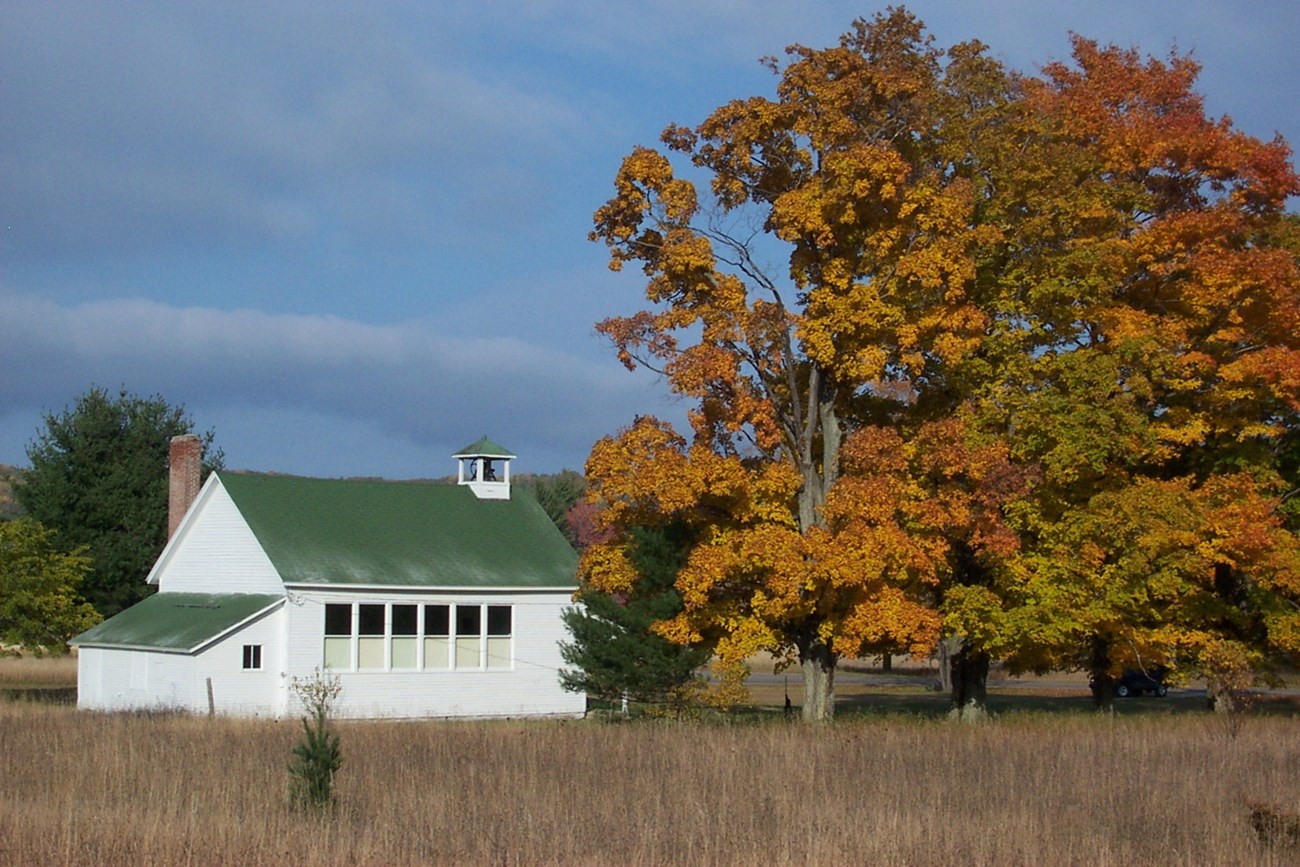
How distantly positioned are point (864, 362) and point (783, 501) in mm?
3103

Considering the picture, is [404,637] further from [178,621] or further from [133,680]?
[133,680]

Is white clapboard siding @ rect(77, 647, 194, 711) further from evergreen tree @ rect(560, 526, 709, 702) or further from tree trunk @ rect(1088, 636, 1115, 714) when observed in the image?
tree trunk @ rect(1088, 636, 1115, 714)

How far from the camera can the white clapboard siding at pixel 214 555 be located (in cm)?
3694

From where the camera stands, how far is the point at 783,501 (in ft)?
94.0

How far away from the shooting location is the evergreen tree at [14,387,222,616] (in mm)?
52250

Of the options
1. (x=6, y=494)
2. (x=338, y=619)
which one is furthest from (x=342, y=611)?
(x=6, y=494)

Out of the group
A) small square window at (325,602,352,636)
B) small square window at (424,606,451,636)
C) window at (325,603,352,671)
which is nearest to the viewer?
window at (325,603,352,671)

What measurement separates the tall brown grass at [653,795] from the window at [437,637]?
11.5m

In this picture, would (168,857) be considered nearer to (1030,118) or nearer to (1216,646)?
(1216,646)

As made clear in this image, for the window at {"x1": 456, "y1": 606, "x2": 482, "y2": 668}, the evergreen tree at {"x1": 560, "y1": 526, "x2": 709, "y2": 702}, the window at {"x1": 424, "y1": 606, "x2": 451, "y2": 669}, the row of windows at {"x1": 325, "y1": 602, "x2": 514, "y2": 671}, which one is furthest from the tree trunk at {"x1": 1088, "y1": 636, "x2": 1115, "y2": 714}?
the window at {"x1": 424, "y1": 606, "x2": 451, "y2": 669}

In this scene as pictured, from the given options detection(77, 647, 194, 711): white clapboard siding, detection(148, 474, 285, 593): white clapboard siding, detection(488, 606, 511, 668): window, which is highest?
detection(148, 474, 285, 593): white clapboard siding

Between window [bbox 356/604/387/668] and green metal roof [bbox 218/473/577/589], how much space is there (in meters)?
0.97

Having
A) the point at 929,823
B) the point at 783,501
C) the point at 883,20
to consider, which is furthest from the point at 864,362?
the point at 929,823

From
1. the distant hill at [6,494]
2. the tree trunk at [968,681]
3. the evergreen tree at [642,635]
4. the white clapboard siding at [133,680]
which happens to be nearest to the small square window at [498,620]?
the white clapboard siding at [133,680]
